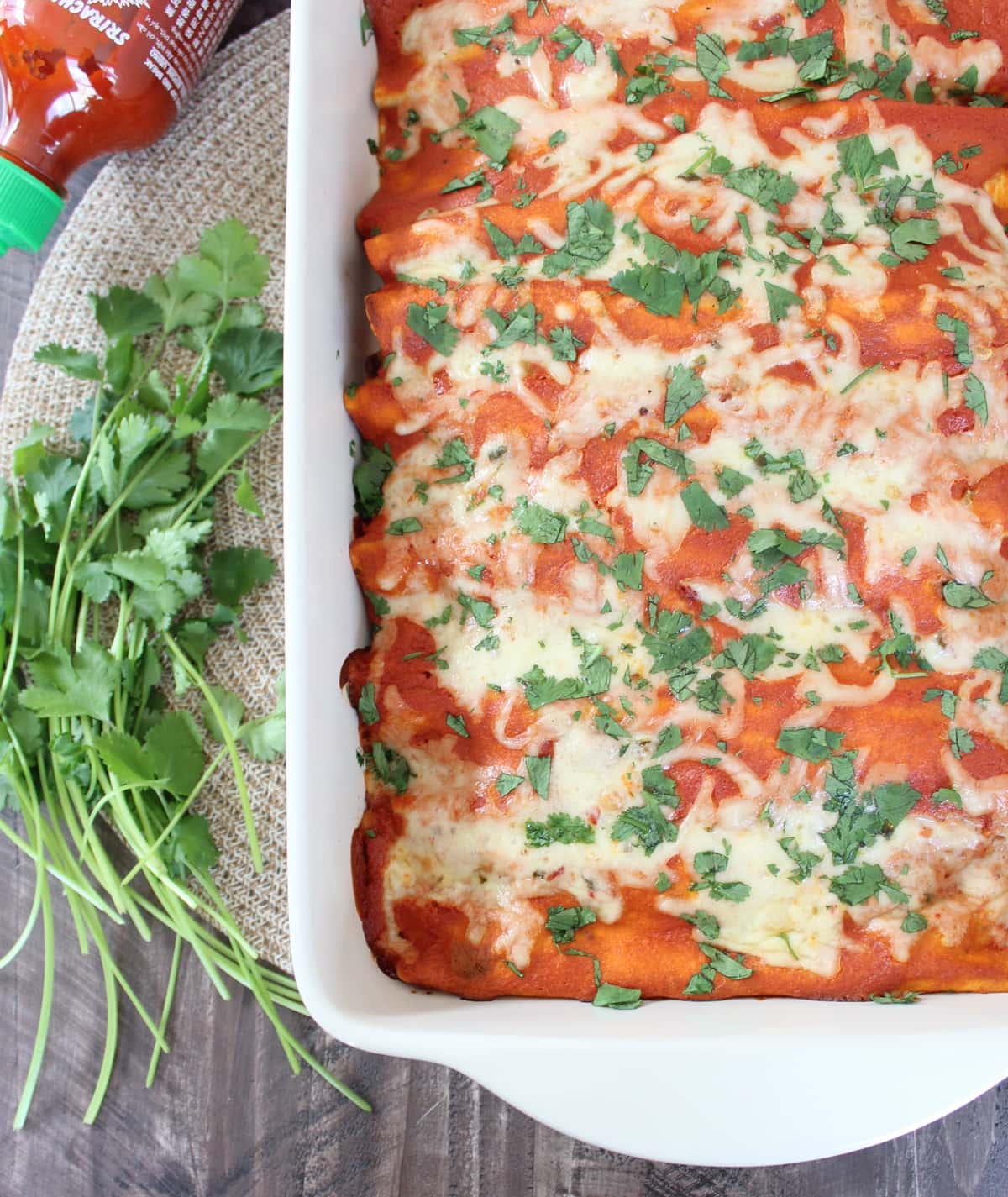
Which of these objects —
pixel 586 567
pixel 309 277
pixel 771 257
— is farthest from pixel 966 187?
pixel 309 277

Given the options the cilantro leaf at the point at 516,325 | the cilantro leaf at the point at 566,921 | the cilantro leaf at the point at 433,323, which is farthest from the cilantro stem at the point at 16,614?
the cilantro leaf at the point at 566,921

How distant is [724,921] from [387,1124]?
828 millimetres

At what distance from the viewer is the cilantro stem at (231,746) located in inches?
71.8

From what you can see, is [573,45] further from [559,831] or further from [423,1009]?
[423,1009]

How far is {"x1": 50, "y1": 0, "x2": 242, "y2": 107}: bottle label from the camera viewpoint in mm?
1705

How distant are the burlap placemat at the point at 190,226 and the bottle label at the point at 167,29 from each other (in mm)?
91

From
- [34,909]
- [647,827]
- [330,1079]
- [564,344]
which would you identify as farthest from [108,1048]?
[564,344]

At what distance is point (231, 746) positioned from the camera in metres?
1.83

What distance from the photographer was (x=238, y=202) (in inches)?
77.4

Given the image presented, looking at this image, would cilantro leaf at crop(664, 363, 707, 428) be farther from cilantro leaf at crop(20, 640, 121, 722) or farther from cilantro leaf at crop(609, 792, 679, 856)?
cilantro leaf at crop(20, 640, 121, 722)

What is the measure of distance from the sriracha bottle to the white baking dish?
0.32m

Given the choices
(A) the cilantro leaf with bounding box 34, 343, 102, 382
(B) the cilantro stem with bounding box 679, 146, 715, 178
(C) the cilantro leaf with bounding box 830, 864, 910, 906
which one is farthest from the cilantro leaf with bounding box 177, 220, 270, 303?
(C) the cilantro leaf with bounding box 830, 864, 910, 906

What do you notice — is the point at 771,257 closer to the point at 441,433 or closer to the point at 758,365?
the point at 758,365

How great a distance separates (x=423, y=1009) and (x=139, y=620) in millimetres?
841
